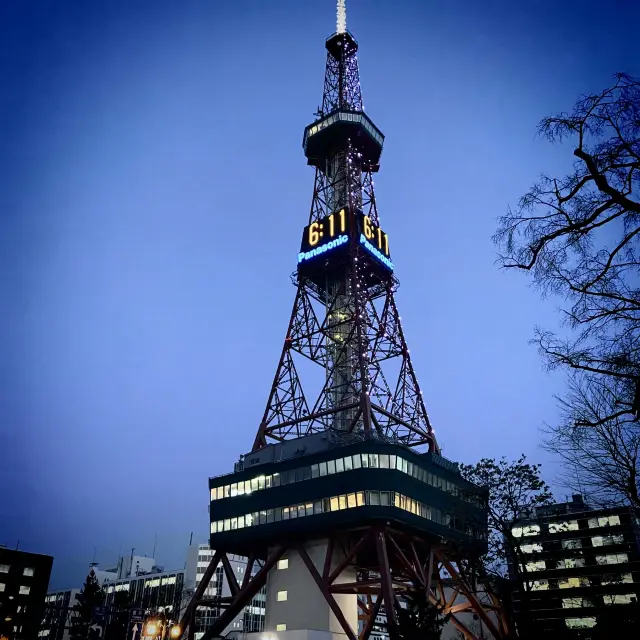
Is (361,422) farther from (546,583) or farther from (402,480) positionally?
(546,583)

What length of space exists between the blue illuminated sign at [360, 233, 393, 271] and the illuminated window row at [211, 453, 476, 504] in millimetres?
34119

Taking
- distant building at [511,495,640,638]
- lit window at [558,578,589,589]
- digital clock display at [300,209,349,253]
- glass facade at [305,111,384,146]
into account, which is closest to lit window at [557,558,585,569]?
distant building at [511,495,640,638]

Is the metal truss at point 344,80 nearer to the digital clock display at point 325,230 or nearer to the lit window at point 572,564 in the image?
the digital clock display at point 325,230

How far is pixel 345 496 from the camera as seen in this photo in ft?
218

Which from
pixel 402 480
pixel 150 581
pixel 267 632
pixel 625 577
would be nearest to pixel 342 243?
pixel 402 480

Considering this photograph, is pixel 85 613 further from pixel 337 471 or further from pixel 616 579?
pixel 616 579

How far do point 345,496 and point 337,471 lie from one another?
3.10 m

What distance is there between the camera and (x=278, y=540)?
236ft

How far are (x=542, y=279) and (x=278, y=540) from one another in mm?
67074

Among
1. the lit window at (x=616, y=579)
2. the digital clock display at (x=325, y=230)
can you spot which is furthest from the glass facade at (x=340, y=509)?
the digital clock display at (x=325, y=230)

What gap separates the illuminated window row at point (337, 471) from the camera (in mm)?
66750

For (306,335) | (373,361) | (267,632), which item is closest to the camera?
(267,632)

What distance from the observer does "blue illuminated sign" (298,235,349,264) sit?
90.6m

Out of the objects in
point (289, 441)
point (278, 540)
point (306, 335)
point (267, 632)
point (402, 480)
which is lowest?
Answer: point (267, 632)
